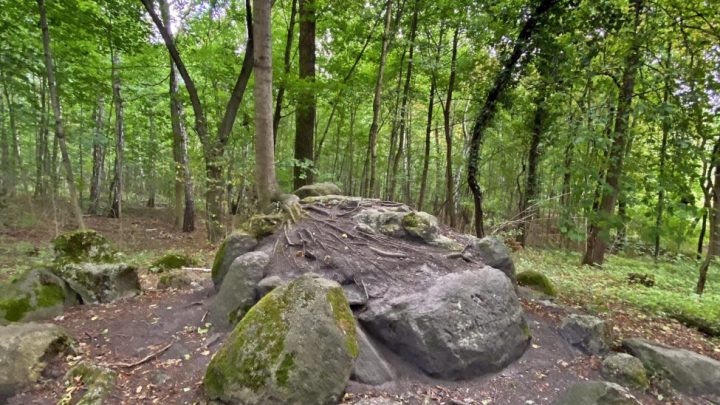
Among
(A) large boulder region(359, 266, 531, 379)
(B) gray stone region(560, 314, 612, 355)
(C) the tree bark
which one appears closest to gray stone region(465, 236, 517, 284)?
(A) large boulder region(359, 266, 531, 379)

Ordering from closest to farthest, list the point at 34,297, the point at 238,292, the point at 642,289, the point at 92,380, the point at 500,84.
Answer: the point at 92,380 < the point at 238,292 < the point at 34,297 < the point at 642,289 < the point at 500,84

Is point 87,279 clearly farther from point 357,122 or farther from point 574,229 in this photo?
point 357,122

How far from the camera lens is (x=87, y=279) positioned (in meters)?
5.15

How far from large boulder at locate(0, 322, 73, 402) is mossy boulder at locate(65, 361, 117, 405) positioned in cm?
31

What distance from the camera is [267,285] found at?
4301 mm

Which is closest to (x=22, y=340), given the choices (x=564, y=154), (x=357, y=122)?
(x=564, y=154)

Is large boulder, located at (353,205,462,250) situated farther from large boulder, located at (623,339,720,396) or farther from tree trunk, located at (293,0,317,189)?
tree trunk, located at (293,0,317,189)

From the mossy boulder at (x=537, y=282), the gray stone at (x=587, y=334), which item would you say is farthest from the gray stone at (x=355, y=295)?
the mossy boulder at (x=537, y=282)

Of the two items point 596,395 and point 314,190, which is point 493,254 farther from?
point 314,190

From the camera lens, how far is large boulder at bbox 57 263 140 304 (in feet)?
16.7

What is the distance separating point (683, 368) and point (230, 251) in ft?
17.9

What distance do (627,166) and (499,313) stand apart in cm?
403

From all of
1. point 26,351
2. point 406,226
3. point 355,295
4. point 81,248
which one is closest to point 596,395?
point 355,295

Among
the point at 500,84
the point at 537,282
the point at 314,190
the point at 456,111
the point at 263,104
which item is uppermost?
the point at 456,111
